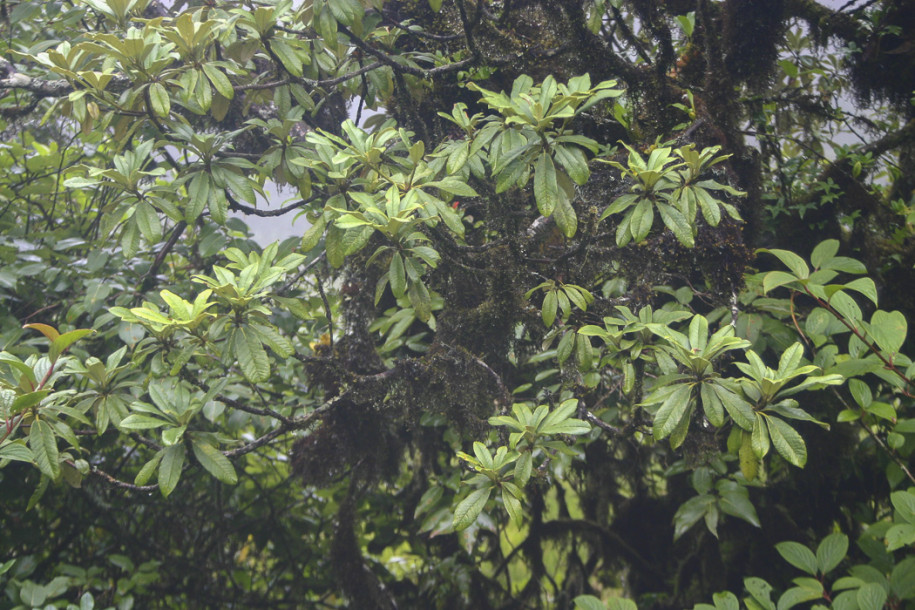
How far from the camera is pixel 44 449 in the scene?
4.58 feet

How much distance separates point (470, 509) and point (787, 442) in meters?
0.67

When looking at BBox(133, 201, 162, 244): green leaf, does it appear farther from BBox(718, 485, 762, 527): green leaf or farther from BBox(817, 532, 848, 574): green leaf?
BBox(817, 532, 848, 574): green leaf

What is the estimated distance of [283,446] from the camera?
3.06 metres

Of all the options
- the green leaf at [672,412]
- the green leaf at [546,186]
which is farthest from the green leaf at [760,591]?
the green leaf at [546,186]

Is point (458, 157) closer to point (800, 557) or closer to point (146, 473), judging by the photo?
point (146, 473)

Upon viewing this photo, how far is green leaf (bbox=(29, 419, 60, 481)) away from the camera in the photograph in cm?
139

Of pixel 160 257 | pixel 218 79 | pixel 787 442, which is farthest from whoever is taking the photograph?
pixel 160 257

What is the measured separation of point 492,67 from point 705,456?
138 centimetres

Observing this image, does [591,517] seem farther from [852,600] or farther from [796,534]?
[852,600]

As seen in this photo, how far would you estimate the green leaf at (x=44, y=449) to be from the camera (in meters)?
1.39

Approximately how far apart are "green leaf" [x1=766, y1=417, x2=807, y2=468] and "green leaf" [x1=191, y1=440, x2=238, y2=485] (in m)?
1.24

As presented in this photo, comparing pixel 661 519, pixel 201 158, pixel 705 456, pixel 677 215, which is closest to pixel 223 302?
pixel 201 158

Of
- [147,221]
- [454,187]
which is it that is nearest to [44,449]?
[147,221]

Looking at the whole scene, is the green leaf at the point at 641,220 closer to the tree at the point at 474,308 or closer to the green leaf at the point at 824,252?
the tree at the point at 474,308
